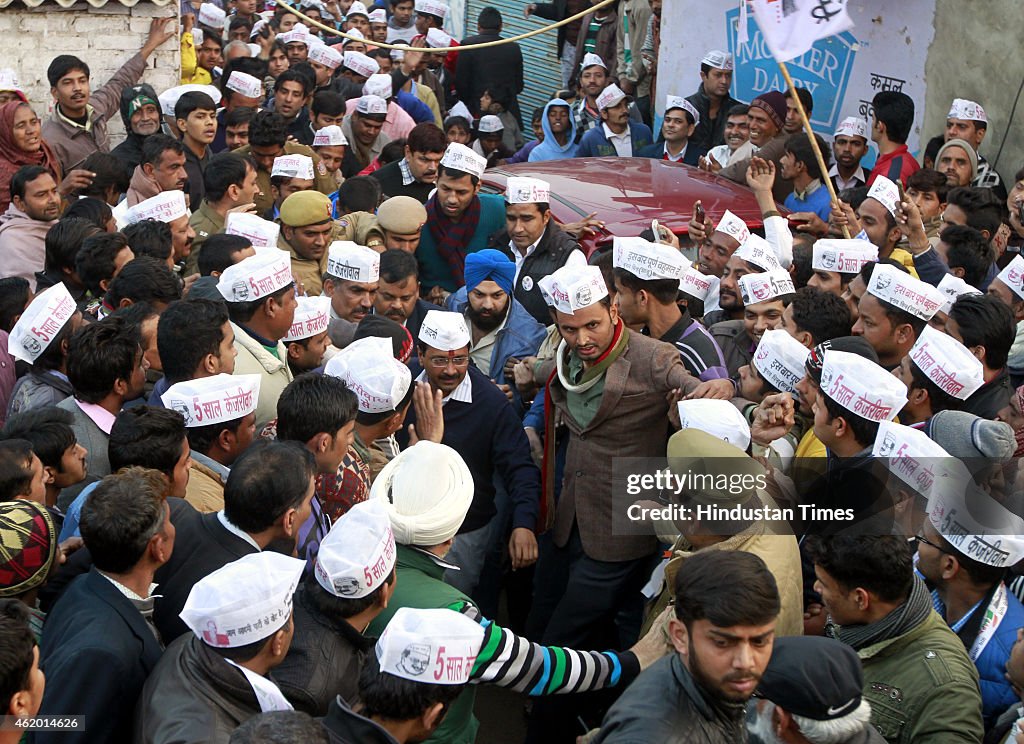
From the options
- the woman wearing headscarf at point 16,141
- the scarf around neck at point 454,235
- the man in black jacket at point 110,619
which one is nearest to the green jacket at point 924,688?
the man in black jacket at point 110,619

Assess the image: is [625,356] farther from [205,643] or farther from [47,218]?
[47,218]

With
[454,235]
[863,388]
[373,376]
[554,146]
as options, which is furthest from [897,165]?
[373,376]

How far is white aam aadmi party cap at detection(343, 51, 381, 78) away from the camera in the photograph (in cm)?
1109

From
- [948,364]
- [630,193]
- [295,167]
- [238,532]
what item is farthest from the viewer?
[630,193]

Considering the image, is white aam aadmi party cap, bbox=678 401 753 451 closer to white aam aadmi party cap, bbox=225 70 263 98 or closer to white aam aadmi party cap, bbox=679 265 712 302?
white aam aadmi party cap, bbox=679 265 712 302

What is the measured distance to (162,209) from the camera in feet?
20.8

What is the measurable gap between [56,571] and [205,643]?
0.81 metres

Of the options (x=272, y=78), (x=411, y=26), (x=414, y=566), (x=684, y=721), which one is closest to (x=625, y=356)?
(x=414, y=566)

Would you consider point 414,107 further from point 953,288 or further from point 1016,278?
point 1016,278

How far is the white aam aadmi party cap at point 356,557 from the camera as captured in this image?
3.15 m

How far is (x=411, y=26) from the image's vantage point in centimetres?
1466

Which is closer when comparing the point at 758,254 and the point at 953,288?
the point at 953,288

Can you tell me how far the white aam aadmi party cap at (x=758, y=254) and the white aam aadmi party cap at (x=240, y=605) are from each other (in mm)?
3413

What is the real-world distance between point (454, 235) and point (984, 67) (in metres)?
4.45
